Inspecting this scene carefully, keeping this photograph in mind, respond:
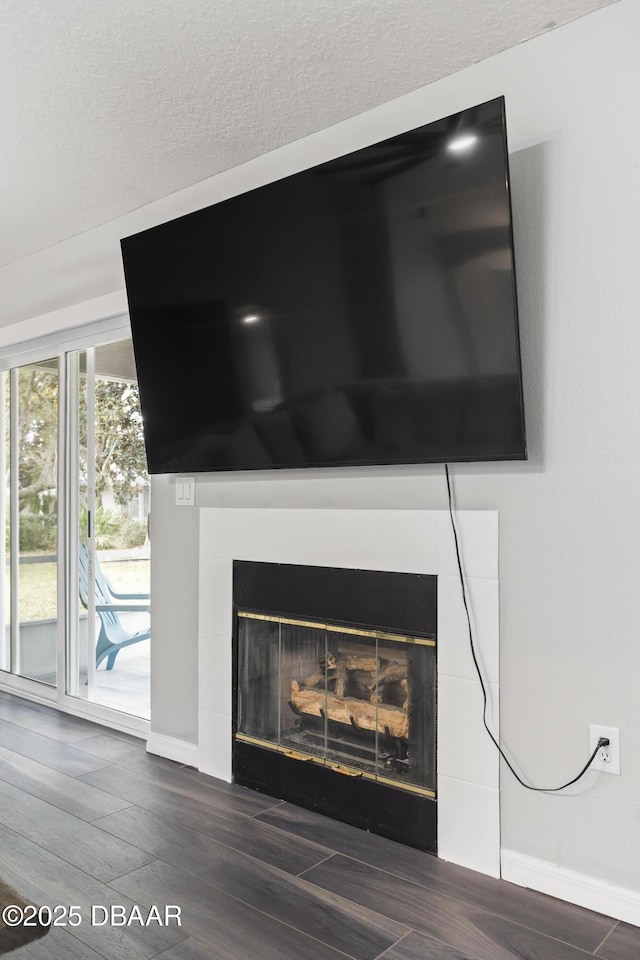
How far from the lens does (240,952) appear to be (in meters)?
1.68

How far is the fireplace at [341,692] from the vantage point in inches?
89.0

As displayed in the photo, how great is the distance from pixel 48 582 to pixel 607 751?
3014 millimetres

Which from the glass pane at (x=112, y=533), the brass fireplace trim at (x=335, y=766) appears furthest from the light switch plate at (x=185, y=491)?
the brass fireplace trim at (x=335, y=766)

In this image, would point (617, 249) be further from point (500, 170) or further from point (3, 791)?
point (3, 791)

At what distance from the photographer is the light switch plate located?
3.01 m

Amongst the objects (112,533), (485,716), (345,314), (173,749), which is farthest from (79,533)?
(485,716)

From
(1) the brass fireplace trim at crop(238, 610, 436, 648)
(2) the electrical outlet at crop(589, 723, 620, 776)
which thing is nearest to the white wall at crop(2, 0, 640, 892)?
(2) the electrical outlet at crop(589, 723, 620, 776)

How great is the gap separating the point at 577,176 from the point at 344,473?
44.6 inches

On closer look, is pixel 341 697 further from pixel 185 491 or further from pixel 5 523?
pixel 5 523

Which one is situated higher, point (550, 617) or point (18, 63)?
point (18, 63)

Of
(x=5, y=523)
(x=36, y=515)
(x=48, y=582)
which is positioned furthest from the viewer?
(x=5, y=523)

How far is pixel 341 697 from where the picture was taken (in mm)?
2494

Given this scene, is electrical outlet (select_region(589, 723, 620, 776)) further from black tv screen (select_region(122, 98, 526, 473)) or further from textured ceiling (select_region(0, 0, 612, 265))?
textured ceiling (select_region(0, 0, 612, 265))

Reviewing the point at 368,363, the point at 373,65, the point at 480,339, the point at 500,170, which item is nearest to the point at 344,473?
the point at 368,363
